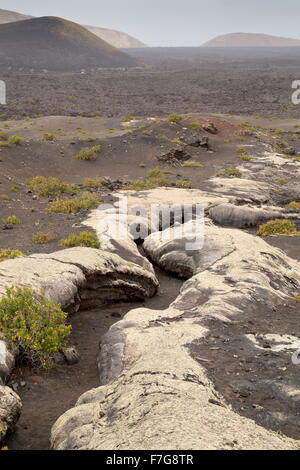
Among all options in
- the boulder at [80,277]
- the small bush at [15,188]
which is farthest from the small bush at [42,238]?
the small bush at [15,188]

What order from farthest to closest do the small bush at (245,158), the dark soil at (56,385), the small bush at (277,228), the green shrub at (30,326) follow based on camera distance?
the small bush at (245,158), the small bush at (277,228), the green shrub at (30,326), the dark soil at (56,385)

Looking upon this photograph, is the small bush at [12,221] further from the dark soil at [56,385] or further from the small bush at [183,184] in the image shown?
the small bush at [183,184]

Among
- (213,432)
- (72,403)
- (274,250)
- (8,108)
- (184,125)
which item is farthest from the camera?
(8,108)

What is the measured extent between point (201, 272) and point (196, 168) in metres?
25.5

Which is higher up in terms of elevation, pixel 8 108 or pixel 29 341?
pixel 8 108

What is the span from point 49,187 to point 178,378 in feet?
79.5

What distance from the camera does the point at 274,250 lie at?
18.7 metres

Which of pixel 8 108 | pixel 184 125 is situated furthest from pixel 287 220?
pixel 8 108

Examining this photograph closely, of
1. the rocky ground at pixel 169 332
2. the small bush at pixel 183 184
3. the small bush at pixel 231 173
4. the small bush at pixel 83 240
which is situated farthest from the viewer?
the small bush at pixel 231 173

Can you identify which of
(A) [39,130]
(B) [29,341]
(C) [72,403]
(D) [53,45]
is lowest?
(C) [72,403]

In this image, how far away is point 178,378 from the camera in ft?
29.6

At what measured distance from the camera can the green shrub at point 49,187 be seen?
31.0 m

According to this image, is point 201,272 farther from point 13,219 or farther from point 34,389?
point 13,219

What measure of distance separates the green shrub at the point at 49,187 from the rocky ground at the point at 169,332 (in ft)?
2.50
